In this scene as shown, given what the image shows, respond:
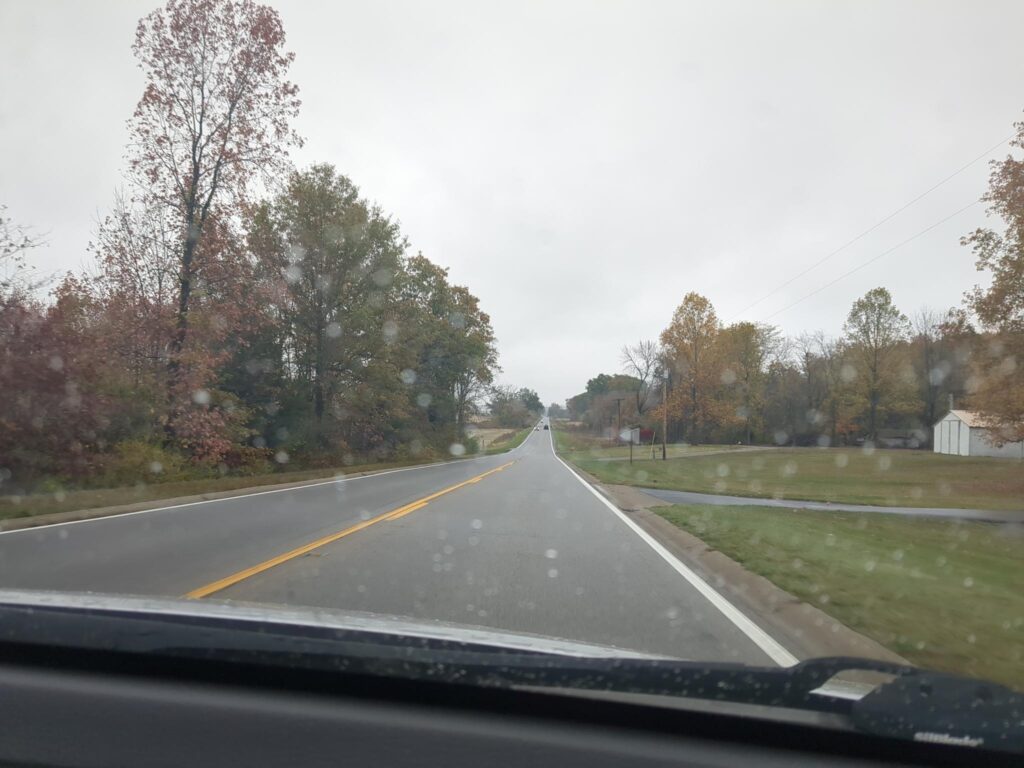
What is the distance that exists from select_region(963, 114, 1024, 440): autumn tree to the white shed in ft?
91.0

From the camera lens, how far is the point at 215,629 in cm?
290

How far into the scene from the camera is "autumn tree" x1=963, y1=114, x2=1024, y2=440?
2581 cm

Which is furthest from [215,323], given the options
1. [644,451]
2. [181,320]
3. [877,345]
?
[877,345]

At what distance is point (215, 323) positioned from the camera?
27.2 meters

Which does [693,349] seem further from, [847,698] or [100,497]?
[847,698]

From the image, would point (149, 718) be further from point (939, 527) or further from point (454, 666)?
point (939, 527)

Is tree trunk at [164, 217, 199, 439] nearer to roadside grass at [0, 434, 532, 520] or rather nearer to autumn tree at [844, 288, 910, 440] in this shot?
roadside grass at [0, 434, 532, 520]

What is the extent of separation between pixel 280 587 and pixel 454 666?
18.6 feet

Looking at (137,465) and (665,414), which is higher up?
(665,414)

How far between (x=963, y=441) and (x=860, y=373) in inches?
565

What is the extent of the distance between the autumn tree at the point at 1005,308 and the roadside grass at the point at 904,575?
12.6 m

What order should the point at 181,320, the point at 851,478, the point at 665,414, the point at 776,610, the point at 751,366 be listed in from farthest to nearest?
1. the point at 751,366
2. the point at 665,414
3. the point at 851,478
4. the point at 181,320
5. the point at 776,610

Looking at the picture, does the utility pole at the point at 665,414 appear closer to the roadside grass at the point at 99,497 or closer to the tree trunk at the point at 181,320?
the tree trunk at the point at 181,320

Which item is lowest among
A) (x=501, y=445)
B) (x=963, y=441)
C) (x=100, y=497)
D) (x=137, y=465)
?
(x=501, y=445)
